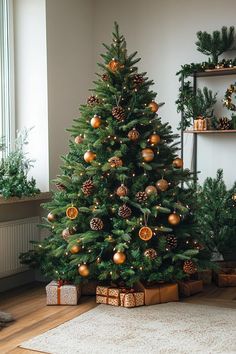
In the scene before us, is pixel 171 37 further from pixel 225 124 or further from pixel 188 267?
pixel 188 267

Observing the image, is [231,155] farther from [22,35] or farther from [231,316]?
[22,35]

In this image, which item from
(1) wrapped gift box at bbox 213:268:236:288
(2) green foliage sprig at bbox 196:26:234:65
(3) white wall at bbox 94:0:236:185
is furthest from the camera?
(3) white wall at bbox 94:0:236:185

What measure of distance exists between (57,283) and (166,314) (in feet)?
2.88

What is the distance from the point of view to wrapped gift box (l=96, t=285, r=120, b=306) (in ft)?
11.6

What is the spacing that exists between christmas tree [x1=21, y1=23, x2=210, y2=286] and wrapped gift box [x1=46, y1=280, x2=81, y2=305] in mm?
101

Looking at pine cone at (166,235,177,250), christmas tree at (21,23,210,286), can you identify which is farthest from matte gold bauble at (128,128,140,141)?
pine cone at (166,235,177,250)

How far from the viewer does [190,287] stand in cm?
383

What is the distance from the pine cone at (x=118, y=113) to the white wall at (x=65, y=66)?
3.26 ft

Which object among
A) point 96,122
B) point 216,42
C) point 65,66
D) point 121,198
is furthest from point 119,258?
point 216,42

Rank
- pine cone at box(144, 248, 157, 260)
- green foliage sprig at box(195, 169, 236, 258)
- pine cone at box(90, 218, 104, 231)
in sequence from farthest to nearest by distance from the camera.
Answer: green foliage sprig at box(195, 169, 236, 258) → pine cone at box(90, 218, 104, 231) → pine cone at box(144, 248, 157, 260)

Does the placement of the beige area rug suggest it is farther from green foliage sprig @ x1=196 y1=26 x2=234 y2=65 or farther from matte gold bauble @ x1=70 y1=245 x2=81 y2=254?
green foliage sprig @ x1=196 y1=26 x2=234 y2=65

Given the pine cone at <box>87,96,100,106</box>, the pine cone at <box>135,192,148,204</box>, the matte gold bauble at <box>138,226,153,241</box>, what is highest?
the pine cone at <box>87,96,100,106</box>

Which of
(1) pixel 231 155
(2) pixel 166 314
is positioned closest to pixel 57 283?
(2) pixel 166 314

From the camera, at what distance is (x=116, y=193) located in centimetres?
363
